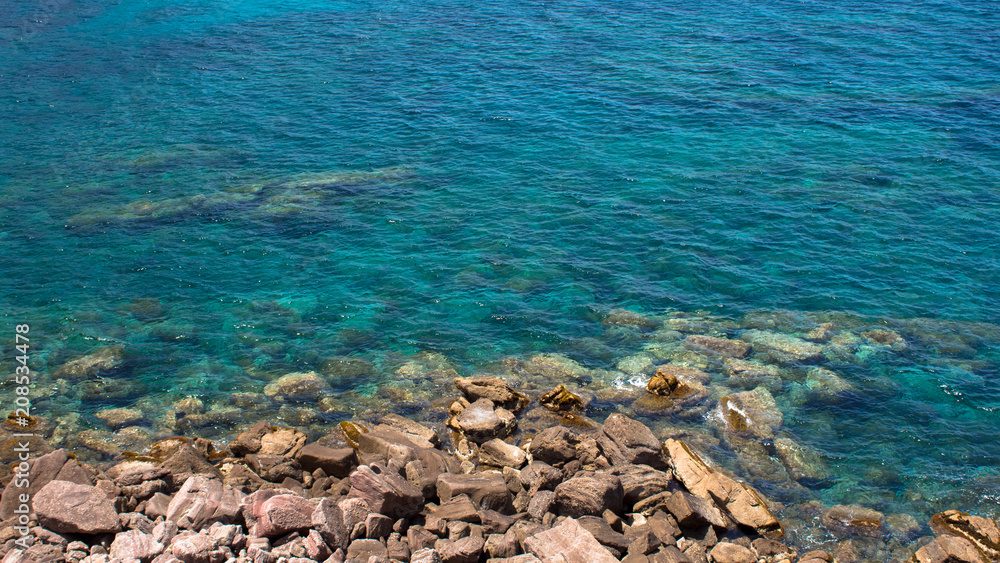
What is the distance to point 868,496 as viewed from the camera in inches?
1115

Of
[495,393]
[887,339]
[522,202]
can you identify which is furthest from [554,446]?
[522,202]

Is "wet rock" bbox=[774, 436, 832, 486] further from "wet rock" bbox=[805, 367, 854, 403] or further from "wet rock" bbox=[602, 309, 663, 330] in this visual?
→ "wet rock" bbox=[602, 309, 663, 330]

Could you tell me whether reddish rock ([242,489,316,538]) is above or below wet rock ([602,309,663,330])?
above

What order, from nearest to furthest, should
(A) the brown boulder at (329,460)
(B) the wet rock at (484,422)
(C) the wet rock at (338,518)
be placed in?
1. (C) the wet rock at (338,518)
2. (A) the brown boulder at (329,460)
3. (B) the wet rock at (484,422)

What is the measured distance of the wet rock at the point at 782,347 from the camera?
36.2 metres

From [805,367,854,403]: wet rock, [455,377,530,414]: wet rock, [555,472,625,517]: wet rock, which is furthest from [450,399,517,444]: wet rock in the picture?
[805,367,854,403]: wet rock

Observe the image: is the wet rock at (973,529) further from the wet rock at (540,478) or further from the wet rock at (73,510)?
the wet rock at (73,510)

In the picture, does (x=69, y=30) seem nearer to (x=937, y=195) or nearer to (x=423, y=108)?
(x=423, y=108)

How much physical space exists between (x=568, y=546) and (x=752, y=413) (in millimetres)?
14470

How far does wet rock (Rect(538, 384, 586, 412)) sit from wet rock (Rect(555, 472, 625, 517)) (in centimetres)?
724

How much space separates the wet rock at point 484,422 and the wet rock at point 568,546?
8483 mm

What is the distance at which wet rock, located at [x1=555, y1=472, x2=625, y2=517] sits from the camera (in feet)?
80.6

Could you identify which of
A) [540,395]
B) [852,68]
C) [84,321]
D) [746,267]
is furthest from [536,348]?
[852,68]

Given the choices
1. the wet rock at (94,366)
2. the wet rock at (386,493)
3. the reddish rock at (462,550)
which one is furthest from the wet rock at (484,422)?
the wet rock at (94,366)
